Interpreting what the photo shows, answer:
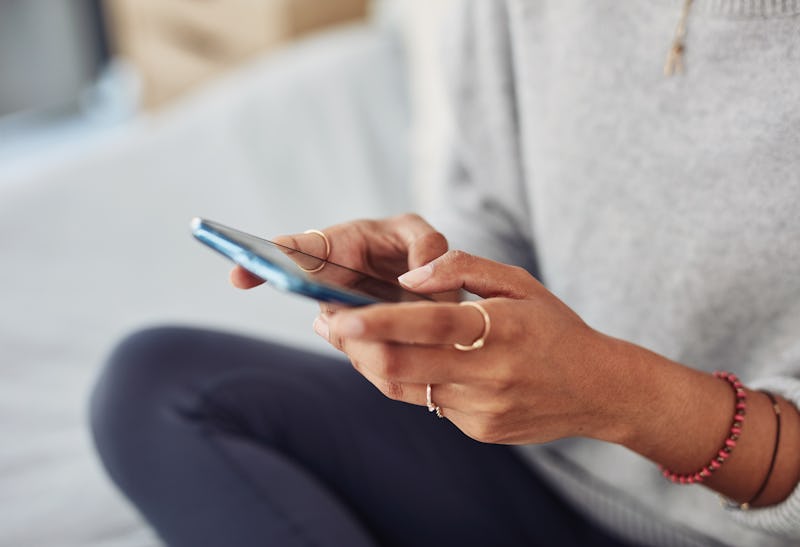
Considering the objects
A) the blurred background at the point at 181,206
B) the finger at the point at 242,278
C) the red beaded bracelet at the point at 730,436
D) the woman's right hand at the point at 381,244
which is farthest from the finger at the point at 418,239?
the blurred background at the point at 181,206

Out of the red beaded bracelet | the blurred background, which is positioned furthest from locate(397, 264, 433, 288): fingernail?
the blurred background

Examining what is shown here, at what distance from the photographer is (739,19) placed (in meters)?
0.55

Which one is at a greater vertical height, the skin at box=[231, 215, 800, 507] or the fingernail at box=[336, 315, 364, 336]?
the fingernail at box=[336, 315, 364, 336]

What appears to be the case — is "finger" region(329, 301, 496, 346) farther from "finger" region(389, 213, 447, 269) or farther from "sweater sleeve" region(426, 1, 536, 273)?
"sweater sleeve" region(426, 1, 536, 273)

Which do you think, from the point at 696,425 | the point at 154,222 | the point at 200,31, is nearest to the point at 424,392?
the point at 696,425

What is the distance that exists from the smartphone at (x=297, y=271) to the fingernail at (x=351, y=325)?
0.05 ft

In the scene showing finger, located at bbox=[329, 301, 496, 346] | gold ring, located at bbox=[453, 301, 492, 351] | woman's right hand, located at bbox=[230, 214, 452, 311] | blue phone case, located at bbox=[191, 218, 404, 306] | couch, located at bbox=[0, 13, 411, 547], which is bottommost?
couch, located at bbox=[0, 13, 411, 547]

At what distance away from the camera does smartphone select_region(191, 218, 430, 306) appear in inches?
14.0

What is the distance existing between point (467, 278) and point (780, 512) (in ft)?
0.90

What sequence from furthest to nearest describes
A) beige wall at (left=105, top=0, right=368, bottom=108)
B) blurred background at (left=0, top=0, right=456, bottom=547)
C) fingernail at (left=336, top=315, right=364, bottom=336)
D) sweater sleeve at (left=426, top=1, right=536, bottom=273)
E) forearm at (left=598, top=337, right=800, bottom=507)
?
1. beige wall at (left=105, top=0, right=368, bottom=108)
2. blurred background at (left=0, top=0, right=456, bottom=547)
3. sweater sleeve at (left=426, top=1, right=536, bottom=273)
4. forearm at (left=598, top=337, right=800, bottom=507)
5. fingernail at (left=336, top=315, right=364, bottom=336)

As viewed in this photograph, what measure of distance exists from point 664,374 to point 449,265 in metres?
0.16

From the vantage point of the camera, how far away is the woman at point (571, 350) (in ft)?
1.66

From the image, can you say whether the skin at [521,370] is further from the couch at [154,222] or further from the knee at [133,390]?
the couch at [154,222]

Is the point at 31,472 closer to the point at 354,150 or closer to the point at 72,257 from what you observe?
the point at 72,257
